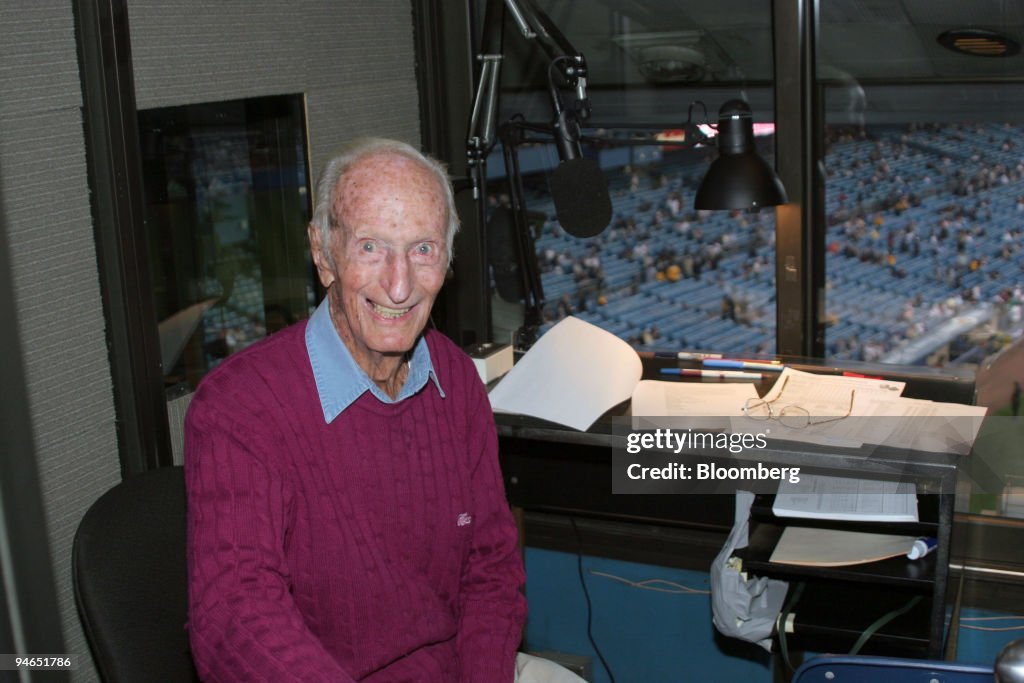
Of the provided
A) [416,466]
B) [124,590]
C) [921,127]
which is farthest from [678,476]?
[921,127]

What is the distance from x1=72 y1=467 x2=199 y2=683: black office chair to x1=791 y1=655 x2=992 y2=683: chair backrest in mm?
823

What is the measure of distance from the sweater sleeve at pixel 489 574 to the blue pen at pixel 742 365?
0.66 meters

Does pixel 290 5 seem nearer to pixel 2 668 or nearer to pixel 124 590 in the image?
pixel 124 590

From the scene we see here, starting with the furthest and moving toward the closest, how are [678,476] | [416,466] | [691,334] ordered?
[691,334] → [678,476] → [416,466]

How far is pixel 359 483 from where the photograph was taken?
1.42 meters

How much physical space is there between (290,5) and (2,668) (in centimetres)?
194

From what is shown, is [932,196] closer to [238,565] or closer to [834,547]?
[834,547]

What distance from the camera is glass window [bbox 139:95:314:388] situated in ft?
6.35

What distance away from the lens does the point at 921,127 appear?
2592 millimetres

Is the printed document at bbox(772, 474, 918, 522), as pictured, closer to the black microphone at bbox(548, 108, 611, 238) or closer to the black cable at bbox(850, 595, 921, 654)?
the black cable at bbox(850, 595, 921, 654)

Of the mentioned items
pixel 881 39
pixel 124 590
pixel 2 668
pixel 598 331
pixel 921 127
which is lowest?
pixel 124 590

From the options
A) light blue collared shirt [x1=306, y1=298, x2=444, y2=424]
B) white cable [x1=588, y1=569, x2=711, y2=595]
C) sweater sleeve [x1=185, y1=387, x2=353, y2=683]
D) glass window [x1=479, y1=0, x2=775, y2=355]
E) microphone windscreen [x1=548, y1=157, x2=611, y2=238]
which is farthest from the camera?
white cable [x1=588, y1=569, x2=711, y2=595]

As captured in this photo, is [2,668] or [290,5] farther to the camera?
[290,5]
